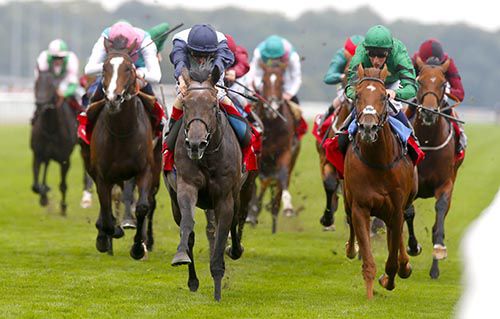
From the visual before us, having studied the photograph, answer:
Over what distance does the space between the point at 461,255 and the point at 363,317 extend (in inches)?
219

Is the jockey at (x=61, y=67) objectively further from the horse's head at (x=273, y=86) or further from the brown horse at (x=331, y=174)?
the brown horse at (x=331, y=174)

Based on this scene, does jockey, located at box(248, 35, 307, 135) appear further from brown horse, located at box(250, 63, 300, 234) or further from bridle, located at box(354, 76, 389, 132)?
bridle, located at box(354, 76, 389, 132)

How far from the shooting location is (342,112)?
513 inches

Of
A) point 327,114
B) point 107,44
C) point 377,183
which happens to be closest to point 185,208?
point 377,183

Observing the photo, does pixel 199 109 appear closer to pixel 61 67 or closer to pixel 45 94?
pixel 45 94

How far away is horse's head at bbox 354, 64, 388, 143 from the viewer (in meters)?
8.93

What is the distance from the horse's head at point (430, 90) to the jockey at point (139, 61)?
102 inches

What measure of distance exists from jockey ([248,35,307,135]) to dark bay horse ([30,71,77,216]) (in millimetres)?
2955

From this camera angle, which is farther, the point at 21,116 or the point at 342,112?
the point at 21,116

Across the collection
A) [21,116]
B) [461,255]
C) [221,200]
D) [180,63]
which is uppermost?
[180,63]

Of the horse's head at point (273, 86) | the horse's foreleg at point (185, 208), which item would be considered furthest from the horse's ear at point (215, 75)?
the horse's head at point (273, 86)

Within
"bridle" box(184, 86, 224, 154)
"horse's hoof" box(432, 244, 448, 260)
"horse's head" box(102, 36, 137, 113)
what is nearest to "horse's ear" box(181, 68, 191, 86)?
"bridle" box(184, 86, 224, 154)

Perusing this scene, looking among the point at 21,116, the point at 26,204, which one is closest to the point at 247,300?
the point at 26,204

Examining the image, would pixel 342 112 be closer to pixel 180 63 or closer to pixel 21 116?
pixel 180 63
